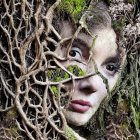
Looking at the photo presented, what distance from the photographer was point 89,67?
425cm

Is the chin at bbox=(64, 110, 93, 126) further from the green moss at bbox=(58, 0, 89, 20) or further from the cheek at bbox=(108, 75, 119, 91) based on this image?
the green moss at bbox=(58, 0, 89, 20)

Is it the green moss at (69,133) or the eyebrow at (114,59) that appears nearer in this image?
the green moss at (69,133)

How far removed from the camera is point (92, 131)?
176 inches

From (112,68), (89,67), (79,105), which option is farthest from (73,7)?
(79,105)

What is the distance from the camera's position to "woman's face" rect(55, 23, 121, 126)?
4.22 meters

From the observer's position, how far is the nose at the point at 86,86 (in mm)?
Result: 4220

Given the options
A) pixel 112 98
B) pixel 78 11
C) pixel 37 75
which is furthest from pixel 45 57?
pixel 112 98

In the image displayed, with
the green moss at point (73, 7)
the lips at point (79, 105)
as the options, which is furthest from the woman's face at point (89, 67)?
the green moss at point (73, 7)

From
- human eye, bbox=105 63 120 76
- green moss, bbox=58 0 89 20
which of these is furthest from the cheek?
green moss, bbox=58 0 89 20

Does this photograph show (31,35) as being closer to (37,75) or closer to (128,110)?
(37,75)

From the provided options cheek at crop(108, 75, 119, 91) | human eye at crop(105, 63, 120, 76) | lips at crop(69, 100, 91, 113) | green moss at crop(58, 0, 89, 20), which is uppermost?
green moss at crop(58, 0, 89, 20)

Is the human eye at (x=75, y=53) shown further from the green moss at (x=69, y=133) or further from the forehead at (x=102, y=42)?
the green moss at (x=69, y=133)

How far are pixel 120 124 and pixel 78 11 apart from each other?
983 millimetres

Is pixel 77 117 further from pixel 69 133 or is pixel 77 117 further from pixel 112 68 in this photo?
pixel 112 68
